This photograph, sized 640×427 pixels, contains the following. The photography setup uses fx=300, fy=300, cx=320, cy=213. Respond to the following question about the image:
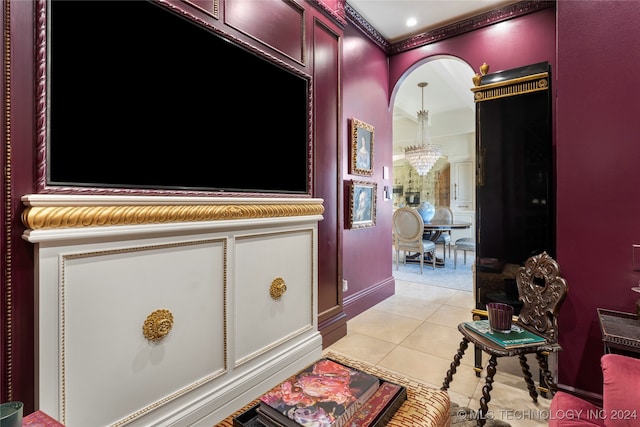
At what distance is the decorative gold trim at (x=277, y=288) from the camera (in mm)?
1984

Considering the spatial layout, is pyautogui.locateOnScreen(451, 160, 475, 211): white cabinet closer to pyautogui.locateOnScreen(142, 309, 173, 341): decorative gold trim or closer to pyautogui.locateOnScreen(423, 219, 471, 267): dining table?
pyautogui.locateOnScreen(423, 219, 471, 267): dining table

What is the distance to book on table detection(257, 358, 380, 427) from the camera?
93cm

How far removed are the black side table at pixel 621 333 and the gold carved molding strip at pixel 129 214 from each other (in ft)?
6.21

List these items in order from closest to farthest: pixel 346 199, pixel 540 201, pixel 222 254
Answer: pixel 222 254 < pixel 540 201 < pixel 346 199

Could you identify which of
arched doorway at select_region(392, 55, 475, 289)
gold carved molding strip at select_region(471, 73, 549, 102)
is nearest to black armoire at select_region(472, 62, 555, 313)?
gold carved molding strip at select_region(471, 73, 549, 102)

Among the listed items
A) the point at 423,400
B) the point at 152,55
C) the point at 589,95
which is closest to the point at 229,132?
the point at 152,55

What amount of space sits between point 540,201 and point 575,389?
128 cm

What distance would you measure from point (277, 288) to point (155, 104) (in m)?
1.28

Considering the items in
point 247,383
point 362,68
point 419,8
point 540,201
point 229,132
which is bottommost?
point 247,383

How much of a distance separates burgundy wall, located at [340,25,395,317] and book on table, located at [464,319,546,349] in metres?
1.57

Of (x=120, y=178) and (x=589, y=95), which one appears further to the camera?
(x=589, y=95)

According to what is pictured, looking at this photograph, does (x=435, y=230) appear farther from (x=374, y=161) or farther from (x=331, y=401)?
(x=331, y=401)

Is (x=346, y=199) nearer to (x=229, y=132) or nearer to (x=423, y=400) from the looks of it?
(x=229, y=132)

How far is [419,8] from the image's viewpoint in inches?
125
